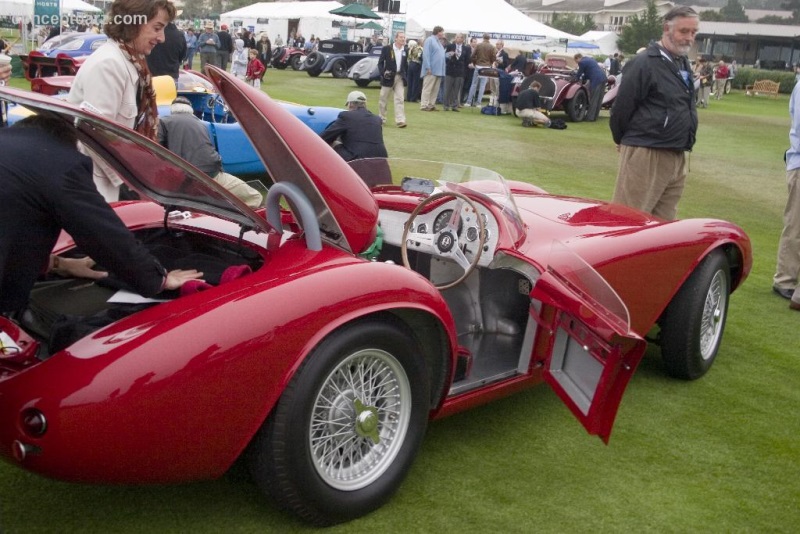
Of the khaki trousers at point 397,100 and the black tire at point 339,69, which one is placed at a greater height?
the khaki trousers at point 397,100

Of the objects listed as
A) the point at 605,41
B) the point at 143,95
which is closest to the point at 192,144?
the point at 143,95

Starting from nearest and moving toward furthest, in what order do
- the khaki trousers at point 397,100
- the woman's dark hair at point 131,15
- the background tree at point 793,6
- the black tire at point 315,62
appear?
the woman's dark hair at point 131,15, the khaki trousers at point 397,100, the black tire at point 315,62, the background tree at point 793,6

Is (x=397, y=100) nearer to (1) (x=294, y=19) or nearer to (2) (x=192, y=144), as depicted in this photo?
(2) (x=192, y=144)

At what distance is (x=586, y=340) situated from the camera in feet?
10.3

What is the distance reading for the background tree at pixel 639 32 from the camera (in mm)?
69625

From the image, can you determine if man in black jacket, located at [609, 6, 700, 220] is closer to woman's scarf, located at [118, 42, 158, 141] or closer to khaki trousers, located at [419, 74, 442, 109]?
woman's scarf, located at [118, 42, 158, 141]

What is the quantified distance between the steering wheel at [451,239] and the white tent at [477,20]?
95.5 ft

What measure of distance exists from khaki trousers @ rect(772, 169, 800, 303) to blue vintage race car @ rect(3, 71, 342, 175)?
4.57 meters

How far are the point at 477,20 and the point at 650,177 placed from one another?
2806 cm

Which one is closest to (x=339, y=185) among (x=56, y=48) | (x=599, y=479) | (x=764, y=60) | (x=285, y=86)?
(x=599, y=479)

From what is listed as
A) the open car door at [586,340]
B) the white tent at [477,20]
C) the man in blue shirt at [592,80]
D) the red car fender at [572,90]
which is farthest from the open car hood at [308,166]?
the white tent at [477,20]

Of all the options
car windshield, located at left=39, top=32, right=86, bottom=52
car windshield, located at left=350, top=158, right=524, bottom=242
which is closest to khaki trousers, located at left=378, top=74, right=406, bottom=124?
car windshield, located at left=39, top=32, right=86, bottom=52

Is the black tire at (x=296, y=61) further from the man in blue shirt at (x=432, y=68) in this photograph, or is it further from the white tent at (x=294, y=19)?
the man in blue shirt at (x=432, y=68)

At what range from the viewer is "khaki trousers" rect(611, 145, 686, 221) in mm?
5996
